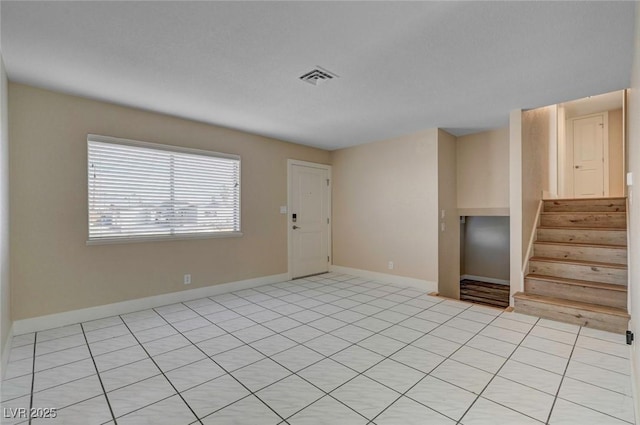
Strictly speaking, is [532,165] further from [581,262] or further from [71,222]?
[71,222]

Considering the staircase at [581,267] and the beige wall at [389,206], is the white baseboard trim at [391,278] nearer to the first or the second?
the beige wall at [389,206]

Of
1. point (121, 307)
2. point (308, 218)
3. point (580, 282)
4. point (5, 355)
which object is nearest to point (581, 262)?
point (580, 282)

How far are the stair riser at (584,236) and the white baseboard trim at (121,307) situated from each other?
13.9 ft

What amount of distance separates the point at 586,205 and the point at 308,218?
432 cm

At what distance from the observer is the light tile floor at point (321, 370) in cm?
176

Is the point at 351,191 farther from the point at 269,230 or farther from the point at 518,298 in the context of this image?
the point at 518,298

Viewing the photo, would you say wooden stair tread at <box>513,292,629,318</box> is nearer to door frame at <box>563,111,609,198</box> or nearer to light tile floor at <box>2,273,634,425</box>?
light tile floor at <box>2,273,634,425</box>

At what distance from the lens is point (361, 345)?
2646mm

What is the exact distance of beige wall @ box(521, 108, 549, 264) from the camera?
379cm

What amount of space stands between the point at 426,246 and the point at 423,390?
111 inches

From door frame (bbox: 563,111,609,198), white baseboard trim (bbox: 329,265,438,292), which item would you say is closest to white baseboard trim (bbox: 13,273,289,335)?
white baseboard trim (bbox: 329,265,438,292)

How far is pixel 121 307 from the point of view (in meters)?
3.45

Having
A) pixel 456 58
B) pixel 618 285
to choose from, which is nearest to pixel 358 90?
pixel 456 58

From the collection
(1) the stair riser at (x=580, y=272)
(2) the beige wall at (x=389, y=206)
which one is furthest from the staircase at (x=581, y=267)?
(2) the beige wall at (x=389, y=206)
